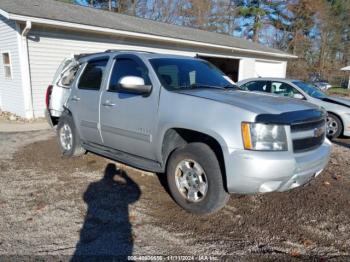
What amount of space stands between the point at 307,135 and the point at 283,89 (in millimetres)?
5372

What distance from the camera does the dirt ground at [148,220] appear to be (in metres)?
2.90

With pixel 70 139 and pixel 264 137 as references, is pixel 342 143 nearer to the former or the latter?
pixel 264 137

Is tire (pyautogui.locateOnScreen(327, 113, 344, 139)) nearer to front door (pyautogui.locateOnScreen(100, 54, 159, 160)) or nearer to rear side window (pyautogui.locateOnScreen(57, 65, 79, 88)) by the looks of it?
front door (pyautogui.locateOnScreen(100, 54, 159, 160))

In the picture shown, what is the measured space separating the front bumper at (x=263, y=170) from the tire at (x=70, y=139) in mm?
3305

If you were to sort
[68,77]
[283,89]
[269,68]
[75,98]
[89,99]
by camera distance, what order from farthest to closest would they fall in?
[269,68] < [283,89] < [68,77] < [75,98] < [89,99]

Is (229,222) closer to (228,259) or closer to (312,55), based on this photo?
(228,259)

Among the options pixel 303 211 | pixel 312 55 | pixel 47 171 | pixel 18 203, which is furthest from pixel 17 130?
pixel 312 55

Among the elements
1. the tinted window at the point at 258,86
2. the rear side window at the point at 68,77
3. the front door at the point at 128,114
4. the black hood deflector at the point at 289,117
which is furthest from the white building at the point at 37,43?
the black hood deflector at the point at 289,117

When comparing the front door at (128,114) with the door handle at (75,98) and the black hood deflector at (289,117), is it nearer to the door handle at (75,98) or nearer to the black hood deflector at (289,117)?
the door handle at (75,98)

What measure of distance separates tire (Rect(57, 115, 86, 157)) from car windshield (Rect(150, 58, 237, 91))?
7.24 feet

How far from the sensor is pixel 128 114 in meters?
4.10

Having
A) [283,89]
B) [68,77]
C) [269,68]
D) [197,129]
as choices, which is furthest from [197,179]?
[269,68]

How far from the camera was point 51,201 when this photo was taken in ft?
12.8

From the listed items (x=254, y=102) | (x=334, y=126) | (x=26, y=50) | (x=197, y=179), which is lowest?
(x=334, y=126)
